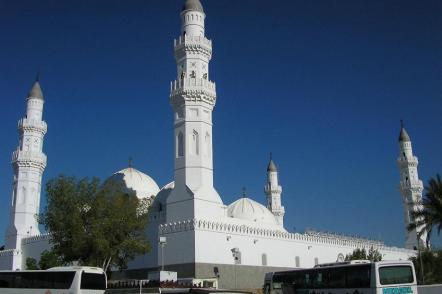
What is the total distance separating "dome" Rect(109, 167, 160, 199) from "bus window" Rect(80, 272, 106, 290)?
23.8 meters

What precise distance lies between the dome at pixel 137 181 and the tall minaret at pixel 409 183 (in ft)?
109

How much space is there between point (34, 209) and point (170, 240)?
2197 cm

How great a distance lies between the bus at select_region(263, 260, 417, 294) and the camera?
20656mm

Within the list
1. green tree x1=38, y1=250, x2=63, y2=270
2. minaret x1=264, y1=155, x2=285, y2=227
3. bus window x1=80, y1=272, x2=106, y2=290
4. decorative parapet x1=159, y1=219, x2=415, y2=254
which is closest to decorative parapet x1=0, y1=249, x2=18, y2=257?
green tree x1=38, y1=250, x2=63, y2=270

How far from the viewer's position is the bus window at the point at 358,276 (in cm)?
2109

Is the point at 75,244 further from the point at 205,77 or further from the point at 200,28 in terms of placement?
the point at 200,28

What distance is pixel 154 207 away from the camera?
42562 millimetres

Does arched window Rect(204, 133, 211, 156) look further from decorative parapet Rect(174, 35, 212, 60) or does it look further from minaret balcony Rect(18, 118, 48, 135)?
minaret balcony Rect(18, 118, 48, 135)

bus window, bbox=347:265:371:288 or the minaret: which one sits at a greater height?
the minaret

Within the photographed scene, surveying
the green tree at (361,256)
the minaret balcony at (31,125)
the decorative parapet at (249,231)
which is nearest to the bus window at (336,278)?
the decorative parapet at (249,231)

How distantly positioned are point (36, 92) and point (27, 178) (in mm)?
9843

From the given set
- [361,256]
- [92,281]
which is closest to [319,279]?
[92,281]

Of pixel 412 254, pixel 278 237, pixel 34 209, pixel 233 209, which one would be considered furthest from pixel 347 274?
pixel 412 254

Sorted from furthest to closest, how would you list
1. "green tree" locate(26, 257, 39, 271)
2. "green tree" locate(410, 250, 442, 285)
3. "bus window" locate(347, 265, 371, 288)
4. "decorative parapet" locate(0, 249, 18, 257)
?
"decorative parapet" locate(0, 249, 18, 257) → "green tree" locate(26, 257, 39, 271) → "green tree" locate(410, 250, 442, 285) → "bus window" locate(347, 265, 371, 288)
